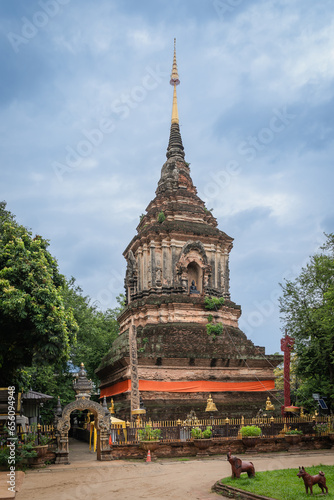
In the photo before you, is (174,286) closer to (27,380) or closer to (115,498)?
(27,380)

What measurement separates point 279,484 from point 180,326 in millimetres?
16728

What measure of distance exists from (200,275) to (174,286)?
8.04 feet

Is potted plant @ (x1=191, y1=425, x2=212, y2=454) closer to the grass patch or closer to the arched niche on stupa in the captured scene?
the grass patch

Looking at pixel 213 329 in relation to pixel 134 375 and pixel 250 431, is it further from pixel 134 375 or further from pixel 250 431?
pixel 250 431

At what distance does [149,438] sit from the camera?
20.7 meters

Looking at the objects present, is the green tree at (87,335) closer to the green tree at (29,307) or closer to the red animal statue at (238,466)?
the green tree at (29,307)

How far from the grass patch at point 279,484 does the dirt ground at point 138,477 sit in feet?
3.14

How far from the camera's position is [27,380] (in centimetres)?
2547

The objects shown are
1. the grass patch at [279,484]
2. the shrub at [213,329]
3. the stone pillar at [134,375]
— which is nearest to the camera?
the grass patch at [279,484]

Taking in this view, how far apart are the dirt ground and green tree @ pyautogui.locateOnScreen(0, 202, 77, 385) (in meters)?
4.52

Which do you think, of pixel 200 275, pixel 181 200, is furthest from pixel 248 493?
pixel 181 200

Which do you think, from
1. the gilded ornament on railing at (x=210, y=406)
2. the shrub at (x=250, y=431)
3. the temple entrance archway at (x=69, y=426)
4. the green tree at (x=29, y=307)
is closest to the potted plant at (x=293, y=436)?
the shrub at (x=250, y=431)

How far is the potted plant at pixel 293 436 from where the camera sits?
22.7 meters

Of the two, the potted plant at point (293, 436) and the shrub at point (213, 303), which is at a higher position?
the shrub at point (213, 303)
